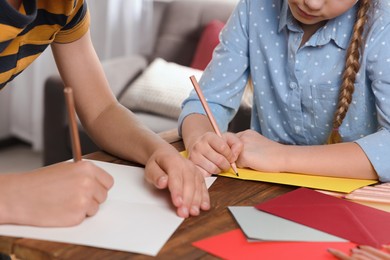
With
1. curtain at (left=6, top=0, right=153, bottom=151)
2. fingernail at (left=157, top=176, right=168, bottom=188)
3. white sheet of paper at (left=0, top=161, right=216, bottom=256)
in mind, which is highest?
fingernail at (left=157, top=176, right=168, bottom=188)

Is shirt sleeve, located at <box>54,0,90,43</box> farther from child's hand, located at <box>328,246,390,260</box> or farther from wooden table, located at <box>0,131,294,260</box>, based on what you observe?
child's hand, located at <box>328,246,390,260</box>

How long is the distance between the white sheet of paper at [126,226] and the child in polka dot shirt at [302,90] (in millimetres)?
152

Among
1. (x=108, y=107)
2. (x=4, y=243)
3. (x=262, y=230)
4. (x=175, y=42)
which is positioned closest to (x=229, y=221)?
(x=262, y=230)

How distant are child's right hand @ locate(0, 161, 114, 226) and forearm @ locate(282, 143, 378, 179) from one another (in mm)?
359

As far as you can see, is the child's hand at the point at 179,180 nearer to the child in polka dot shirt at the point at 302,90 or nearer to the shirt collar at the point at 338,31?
the child in polka dot shirt at the point at 302,90

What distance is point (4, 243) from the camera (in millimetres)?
856

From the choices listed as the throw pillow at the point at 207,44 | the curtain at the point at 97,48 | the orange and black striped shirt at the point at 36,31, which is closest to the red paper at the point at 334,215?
the orange and black striped shirt at the point at 36,31

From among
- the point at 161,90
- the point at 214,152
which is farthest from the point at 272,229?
the point at 161,90

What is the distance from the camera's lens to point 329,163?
1.15m

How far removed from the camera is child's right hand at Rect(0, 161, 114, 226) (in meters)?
0.89

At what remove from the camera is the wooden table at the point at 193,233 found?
0.82 meters

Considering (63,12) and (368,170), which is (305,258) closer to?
(368,170)

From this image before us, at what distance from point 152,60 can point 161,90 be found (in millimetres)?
382

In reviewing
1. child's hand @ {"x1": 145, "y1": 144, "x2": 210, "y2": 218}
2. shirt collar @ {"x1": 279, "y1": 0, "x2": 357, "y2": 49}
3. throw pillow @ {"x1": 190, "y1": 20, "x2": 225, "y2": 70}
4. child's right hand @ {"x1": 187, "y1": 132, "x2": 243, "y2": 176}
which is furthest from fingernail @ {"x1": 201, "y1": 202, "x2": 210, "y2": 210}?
throw pillow @ {"x1": 190, "y1": 20, "x2": 225, "y2": 70}
